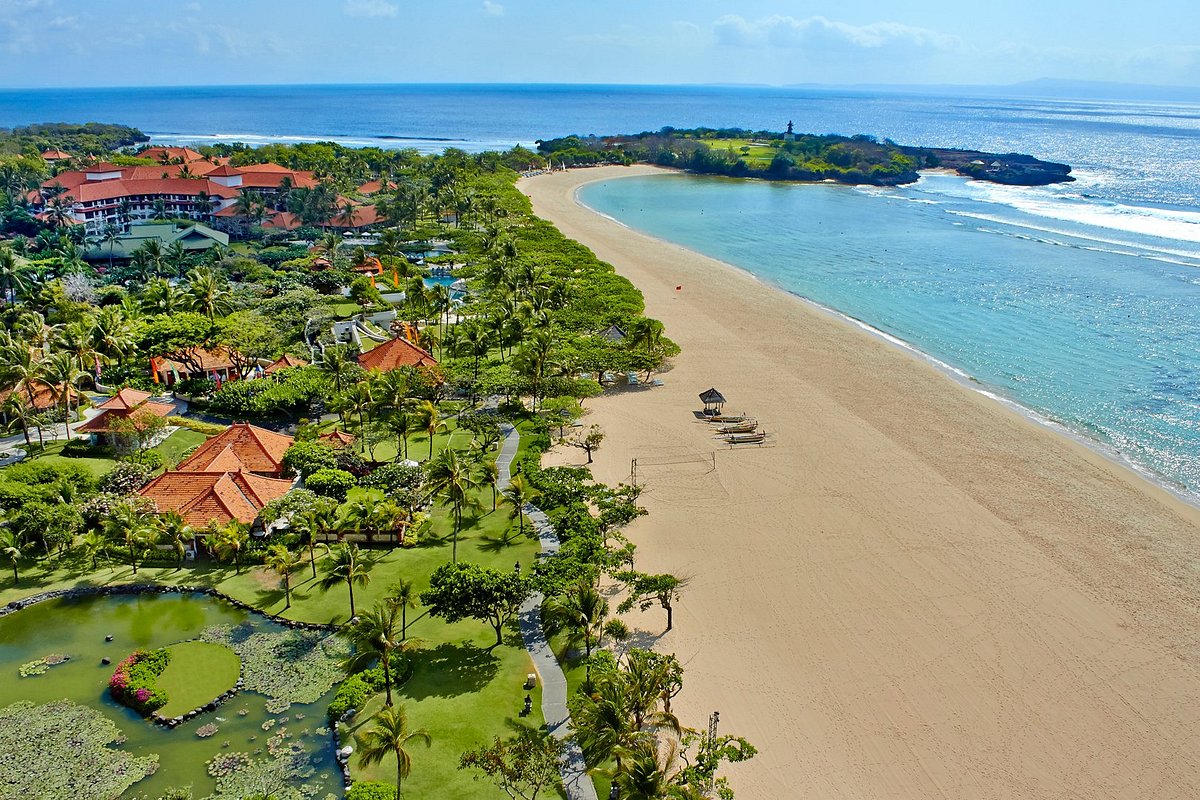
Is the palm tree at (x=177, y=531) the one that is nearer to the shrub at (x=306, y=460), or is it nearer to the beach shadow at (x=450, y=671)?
the shrub at (x=306, y=460)

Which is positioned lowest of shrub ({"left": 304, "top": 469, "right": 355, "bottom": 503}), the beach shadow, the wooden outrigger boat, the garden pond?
the garden pond

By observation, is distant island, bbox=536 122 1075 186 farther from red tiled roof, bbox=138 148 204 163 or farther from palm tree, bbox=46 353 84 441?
palm tree, bbox=46 353 84 441

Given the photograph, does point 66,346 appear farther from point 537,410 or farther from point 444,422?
point 537,410

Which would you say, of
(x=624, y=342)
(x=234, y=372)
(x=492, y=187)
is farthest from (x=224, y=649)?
(x=492, y=187)

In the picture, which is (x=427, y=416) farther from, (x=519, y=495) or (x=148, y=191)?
(x=148, y=191)

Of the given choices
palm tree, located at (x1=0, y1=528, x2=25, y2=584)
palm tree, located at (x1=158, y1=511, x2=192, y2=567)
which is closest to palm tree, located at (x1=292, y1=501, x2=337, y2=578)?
palm tree, located at (x1=158, y1=511, x2=192, y2=567)

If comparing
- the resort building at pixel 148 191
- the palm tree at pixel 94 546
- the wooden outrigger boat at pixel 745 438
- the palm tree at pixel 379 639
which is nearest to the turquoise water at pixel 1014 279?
the wooden outrigger boat at pixel 745 438
